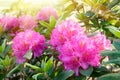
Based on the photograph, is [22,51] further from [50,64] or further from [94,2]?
[94,2]

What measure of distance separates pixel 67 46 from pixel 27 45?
0.25 metres

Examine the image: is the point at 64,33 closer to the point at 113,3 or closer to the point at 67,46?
the point at 67,46

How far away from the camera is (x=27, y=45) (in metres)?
1.40

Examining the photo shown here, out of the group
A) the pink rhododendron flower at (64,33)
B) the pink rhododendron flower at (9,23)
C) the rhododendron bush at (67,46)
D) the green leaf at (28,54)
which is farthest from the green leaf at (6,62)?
the pink rhododendron flower at (9,23)

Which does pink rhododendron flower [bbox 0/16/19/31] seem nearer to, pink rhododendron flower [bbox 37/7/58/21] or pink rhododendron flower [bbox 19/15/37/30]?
pink rhododendron flower [bbox 19/15/37/30]

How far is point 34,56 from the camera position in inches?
55.7

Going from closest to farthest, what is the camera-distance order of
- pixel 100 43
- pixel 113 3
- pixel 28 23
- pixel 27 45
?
pixel 100 43, pixel 27 45, pixel 113 3, pixel 28 23

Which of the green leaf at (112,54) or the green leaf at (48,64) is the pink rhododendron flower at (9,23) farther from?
the green leaf at (112,54)

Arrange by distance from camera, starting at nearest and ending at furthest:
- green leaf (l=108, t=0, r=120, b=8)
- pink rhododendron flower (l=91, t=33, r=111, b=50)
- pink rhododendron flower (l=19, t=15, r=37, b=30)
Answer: pink rhododendron flower (l=91, t=33, r=111, b=50)
green leaf (l=108, t=0, r=120, b=8)
pink rhododendron flower (l=19, t=15, r=37, b=30)

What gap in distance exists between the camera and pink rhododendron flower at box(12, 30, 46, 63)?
4.58 feet

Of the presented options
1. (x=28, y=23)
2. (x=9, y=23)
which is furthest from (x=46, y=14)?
(x=9, y=23)

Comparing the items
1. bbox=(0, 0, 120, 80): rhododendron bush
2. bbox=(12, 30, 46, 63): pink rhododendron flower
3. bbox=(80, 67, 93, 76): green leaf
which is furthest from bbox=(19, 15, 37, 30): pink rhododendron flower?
bbox=(80, 67, 93, 76): green leaf

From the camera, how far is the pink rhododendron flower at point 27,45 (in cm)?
140

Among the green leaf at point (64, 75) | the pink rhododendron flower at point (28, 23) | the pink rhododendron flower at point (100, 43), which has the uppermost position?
the pink rhododendron flower at point (28, 23)
